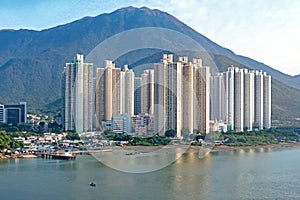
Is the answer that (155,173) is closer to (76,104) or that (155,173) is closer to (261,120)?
(76,104)

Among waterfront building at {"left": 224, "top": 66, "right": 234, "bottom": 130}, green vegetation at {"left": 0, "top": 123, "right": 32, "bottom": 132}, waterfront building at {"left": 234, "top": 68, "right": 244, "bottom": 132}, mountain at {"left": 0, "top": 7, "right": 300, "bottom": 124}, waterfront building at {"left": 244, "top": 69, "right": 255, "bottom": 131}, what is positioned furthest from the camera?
mountain at {"left": 0, "top": 7, "right": 300, "bottom": 124}

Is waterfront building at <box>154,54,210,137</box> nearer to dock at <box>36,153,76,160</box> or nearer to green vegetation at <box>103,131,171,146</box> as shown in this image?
green vegetation at <box>103,131,171,146</box>

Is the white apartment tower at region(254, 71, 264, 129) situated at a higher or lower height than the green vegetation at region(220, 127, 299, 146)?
higher

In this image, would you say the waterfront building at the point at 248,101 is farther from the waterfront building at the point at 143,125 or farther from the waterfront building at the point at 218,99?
the waterfront building at the point at 143,125

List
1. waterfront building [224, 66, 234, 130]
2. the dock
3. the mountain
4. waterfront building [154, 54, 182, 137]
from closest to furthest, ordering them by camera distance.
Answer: the dock, waterfront building [154, 54, 182, 137], waterfront building [224, 66, 234, 130], the mountain

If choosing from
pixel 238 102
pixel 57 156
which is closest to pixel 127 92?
pixel 57 156

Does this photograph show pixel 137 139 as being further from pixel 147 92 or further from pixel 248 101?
pixel 248 101

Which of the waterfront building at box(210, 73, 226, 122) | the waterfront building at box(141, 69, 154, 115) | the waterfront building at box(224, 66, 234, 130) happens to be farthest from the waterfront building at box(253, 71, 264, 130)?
the waterfront building at box(141, 69, 154, 115)
